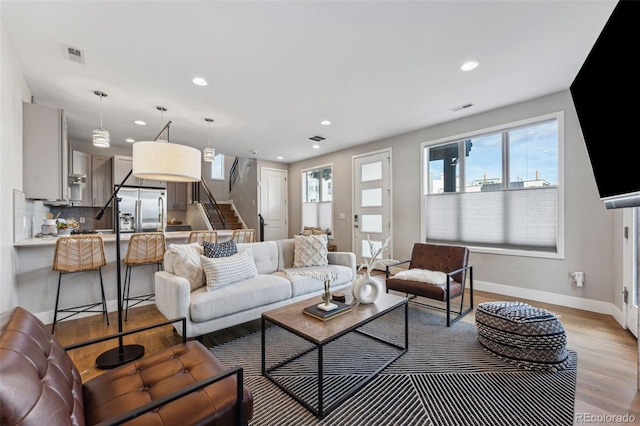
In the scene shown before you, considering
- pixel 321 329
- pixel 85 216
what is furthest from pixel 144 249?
pixel 85 216

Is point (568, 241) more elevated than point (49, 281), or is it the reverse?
point (568, 241)

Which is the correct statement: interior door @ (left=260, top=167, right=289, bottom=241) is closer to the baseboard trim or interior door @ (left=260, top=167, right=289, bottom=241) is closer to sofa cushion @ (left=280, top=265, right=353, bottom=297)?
sofa cushion @ (left=280, top=265, right=353, bottom=297)

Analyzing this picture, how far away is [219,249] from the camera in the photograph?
115 inches

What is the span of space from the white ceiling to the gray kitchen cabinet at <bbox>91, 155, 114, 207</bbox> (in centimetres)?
189

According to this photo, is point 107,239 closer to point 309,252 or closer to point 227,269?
point 227,269

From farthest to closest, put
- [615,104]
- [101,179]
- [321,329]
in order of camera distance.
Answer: [101,179]
[321,329]
[615,104]

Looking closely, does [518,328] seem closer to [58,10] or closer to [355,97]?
[355,97]

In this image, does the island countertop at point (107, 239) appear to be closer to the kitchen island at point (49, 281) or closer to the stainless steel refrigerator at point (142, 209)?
the kitchen island at point (49, 281)

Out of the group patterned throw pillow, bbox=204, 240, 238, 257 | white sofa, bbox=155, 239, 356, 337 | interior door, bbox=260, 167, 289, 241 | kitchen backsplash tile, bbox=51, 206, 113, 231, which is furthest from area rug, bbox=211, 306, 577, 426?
kitchen backsplash tile, bbox=51, 206, 113, 231

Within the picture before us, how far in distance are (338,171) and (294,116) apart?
93.0 inches

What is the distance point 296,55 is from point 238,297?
2.33 m

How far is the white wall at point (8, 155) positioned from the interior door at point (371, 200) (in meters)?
4.55

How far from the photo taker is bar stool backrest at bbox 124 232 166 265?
3.32 metres

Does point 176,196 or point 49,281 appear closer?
point 49,281
